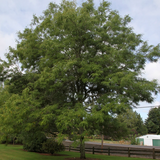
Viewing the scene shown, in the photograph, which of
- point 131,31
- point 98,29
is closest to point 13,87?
point 98,29

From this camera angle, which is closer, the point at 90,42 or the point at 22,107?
the point at 22,107

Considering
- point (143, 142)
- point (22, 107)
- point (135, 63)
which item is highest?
point (135, 63)

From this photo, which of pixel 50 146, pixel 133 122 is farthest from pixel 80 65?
pixel 133 122

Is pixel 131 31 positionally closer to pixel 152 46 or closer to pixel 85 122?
pixel 152 46

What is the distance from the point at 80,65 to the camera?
11.4m

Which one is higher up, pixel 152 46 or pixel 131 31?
pixel 131 31

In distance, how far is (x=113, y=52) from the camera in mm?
10164

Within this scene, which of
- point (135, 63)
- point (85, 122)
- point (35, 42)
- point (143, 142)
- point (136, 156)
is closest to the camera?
point (85, 122)

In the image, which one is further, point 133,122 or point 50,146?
point 133,122

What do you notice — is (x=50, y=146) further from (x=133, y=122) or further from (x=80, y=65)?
(x=133, y=122)

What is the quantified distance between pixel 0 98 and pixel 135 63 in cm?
889

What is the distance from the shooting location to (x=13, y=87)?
43.0ft

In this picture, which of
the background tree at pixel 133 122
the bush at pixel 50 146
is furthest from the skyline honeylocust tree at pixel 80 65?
the background tree at pixel 133 122

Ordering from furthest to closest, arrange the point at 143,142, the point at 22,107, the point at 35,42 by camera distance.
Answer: the point at 143,142
the point at 35,42
the point at 22,107
